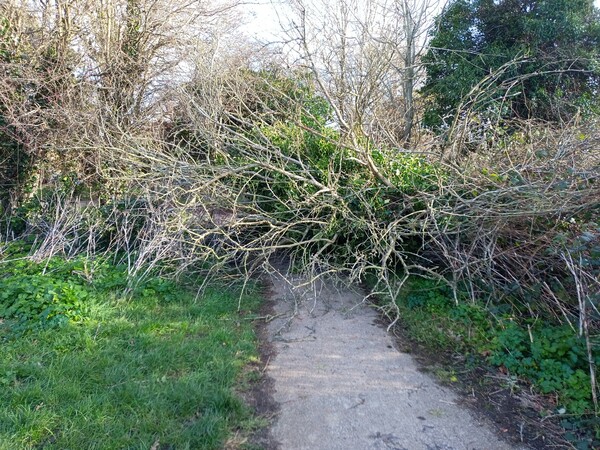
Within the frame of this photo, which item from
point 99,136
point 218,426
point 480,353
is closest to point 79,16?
point 99,136

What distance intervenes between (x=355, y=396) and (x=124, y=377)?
1.96 meters

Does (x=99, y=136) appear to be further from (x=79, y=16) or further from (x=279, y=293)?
(x=279, y=293)

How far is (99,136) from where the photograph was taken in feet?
25.6

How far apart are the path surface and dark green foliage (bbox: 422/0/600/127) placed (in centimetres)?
601

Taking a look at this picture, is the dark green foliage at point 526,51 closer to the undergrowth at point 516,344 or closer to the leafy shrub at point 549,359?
the undergrowth at point 516,344

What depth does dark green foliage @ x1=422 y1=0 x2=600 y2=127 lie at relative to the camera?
349 inches

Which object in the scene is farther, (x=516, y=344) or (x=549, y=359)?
(x=516, y=344)

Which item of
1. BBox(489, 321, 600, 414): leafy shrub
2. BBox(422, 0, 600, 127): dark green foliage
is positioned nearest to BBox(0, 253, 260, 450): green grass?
BBox(489, 321, 600, 414): leafy shrub

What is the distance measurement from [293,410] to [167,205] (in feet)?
14.0

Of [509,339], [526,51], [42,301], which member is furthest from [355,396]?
[526,51]

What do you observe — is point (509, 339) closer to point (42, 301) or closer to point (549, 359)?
point (549, 359)

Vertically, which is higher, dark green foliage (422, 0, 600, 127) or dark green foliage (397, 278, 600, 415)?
dark green foliage (422, 0, 600, 127)

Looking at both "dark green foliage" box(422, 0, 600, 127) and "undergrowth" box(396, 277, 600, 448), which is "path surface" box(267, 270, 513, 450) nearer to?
"undergrowth" box(396, 277, 600, 448)

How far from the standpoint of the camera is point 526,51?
29.3 ft
